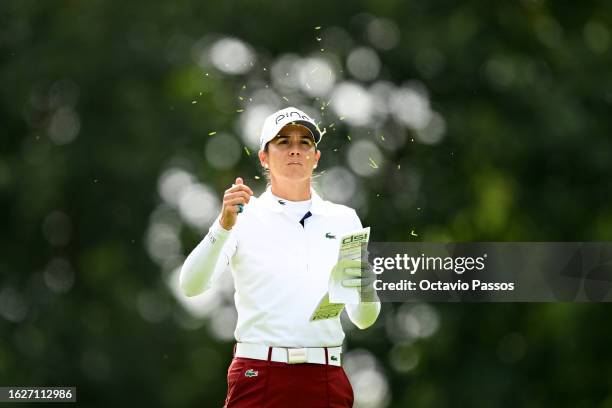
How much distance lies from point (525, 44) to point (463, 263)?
23.2 ft

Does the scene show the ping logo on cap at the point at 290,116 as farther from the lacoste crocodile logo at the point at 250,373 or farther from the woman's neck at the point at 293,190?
the lacoste crocodile logo at the point at 250,373

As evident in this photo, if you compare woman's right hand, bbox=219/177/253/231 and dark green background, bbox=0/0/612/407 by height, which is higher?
dark green background, bbox=0/0/612/407

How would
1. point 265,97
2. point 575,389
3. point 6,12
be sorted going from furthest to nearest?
point 6,12 < point 575,389 < point 265,97

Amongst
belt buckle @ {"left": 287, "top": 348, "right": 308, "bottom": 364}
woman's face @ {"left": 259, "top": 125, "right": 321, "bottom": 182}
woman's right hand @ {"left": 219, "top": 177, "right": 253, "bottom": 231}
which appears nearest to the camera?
woman's right hand @ {"left": 219, "top": 177, "right": 253, "bottom": 231}

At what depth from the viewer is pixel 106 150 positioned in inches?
683

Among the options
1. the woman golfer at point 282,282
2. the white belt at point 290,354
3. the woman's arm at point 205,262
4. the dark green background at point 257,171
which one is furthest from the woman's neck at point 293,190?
the dark green background at point 257,171

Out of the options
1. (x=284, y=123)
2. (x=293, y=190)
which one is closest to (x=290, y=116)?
(x=284, y=123)

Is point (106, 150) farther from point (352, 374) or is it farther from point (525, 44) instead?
point (525, 44)

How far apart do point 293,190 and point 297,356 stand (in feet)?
2.21

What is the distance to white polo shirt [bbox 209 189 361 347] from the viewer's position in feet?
16.7

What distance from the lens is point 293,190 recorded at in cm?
532

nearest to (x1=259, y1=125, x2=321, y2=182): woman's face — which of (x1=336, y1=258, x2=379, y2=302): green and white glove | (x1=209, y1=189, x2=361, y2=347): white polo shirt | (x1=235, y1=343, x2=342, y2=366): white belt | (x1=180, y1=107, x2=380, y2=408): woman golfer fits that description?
(x1=180, y1=107, x2=380, y2=408): woman golfer

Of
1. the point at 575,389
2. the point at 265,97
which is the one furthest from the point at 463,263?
the point at 575,389

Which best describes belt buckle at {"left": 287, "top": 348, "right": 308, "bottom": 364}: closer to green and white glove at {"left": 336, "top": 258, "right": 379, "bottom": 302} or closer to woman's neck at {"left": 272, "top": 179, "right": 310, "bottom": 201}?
green and white glove at {"left": 336, "top": 258, "right": 379, "bottom": 302}
